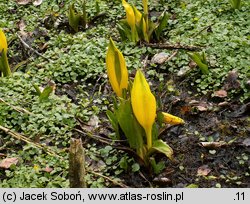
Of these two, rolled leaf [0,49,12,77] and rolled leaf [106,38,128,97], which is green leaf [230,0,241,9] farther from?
rolled leaf [0,49,12,77]

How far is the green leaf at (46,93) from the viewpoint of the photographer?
3154mm

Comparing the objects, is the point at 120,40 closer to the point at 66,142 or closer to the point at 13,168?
the point at 66,142

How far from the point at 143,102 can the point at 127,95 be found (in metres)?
0.34

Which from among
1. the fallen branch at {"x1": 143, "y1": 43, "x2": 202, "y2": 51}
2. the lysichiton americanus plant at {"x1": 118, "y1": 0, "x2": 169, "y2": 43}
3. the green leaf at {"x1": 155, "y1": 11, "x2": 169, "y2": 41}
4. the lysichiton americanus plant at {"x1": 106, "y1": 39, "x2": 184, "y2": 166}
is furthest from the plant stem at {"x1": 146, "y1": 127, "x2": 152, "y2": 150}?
the green leaf at {"x1": 155, "y1": 11, "x2": 169, "y2": 41}

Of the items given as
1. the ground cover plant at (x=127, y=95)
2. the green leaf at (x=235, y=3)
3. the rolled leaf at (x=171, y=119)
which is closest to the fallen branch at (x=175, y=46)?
the ground cover plant at (x=127, y=95)

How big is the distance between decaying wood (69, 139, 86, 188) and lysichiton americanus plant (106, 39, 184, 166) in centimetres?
41

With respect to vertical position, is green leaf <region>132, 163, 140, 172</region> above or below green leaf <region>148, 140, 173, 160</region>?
below

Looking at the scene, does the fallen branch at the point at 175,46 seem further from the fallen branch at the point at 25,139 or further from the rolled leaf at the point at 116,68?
the fallen branch at the point at 25,139

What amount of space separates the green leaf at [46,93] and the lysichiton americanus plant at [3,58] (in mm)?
427

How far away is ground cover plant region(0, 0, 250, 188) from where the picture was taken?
8.73 ft

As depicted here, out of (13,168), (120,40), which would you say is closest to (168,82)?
(120,40)

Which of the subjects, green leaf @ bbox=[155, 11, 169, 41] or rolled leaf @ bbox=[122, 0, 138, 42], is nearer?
rolled leaf @ bbox=[122, 0, 138, 42]

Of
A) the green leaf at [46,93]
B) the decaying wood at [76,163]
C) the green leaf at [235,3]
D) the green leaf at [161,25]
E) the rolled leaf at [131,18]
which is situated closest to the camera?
the decaying wood at [76,163]

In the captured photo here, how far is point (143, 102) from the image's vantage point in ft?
8.03
